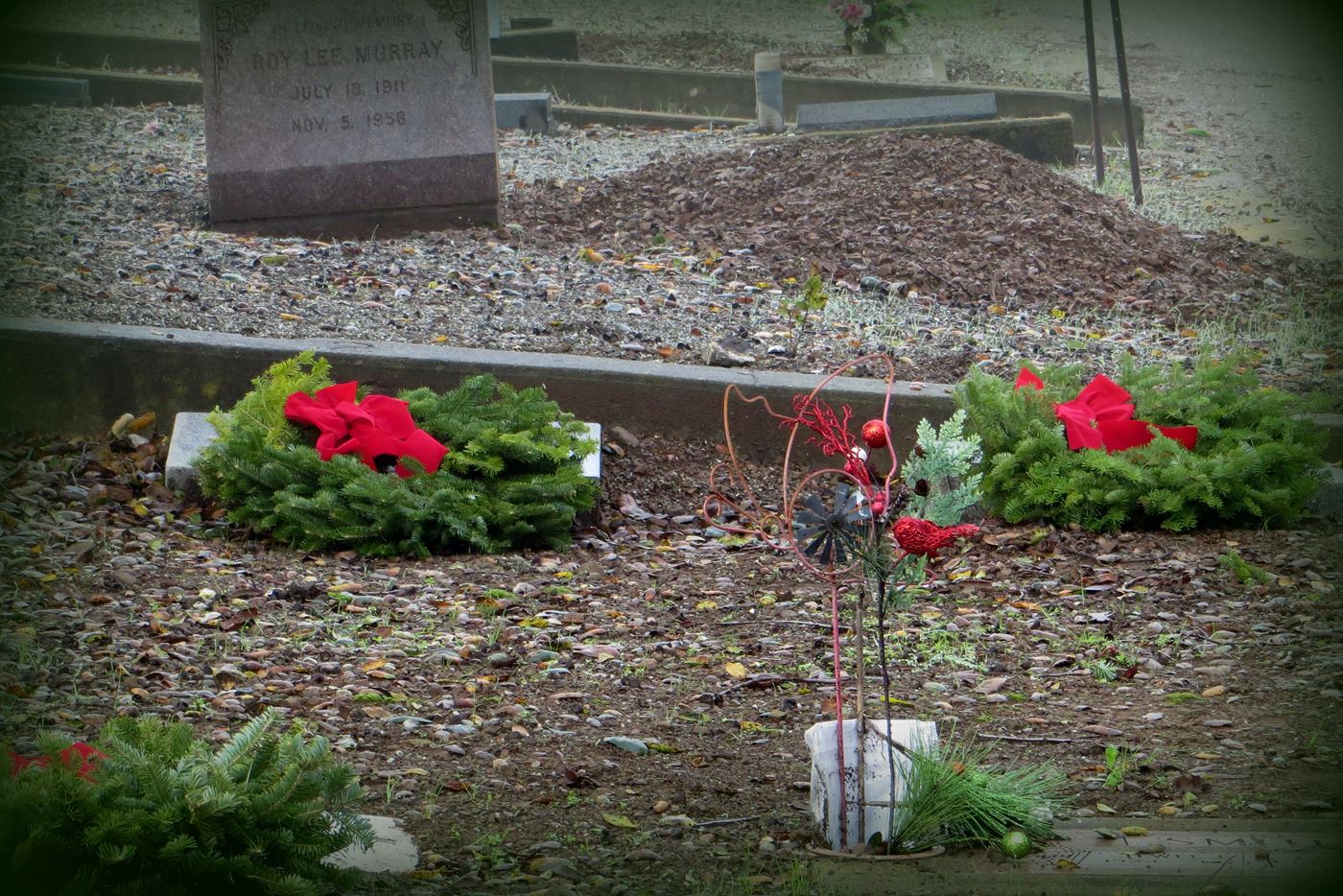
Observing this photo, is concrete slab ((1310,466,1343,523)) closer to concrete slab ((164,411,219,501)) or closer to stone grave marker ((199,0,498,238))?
concrete slab ((164,411,219,501))

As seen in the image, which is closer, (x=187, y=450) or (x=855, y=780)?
(x=855, y=780)

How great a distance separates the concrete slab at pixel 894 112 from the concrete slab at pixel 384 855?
9166mm

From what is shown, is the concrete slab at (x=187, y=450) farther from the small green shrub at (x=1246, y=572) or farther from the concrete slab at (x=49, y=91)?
the concrete slab at (x=49, y=91)

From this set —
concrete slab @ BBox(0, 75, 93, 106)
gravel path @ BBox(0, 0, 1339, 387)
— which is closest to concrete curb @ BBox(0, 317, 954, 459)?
gravel path @ BBox(0, 0, 1339, 387)

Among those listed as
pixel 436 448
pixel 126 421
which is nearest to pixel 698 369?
pixel 436 448

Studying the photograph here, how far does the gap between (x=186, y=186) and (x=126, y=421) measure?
397cm

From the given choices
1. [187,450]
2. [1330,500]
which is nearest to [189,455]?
[187,450]

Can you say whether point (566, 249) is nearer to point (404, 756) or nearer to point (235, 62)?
point (235, 62)

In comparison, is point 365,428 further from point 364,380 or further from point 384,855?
point 384,855

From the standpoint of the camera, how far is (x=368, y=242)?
799cm

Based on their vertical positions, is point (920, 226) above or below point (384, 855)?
above

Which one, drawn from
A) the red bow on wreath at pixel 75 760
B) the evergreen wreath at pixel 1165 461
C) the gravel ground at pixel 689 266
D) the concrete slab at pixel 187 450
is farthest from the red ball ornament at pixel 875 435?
the gravel ground at pixel 689 266

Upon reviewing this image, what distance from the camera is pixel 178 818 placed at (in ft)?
7.30

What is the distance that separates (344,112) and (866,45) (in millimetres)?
8295
